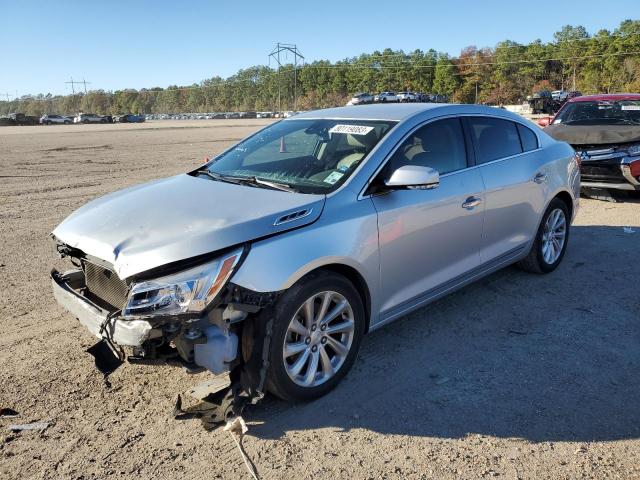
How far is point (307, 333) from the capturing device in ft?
10.8

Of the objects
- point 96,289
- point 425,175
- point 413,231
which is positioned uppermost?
point 425,175

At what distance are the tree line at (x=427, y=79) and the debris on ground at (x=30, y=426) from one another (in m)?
86.7

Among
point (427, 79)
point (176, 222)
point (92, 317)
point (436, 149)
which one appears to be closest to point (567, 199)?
point (436, 149)

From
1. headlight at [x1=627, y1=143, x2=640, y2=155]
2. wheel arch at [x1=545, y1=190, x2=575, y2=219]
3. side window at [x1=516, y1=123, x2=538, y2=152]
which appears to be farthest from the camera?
headlight at [x1=627, y1=143, x2=640, y2=155]

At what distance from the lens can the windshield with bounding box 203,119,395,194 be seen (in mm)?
3791

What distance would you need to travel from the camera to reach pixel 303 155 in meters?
4.25

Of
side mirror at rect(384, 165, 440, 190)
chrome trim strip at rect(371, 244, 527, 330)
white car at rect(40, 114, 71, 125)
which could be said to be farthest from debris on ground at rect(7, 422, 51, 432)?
white car at rect(40, 114, 71, 125)

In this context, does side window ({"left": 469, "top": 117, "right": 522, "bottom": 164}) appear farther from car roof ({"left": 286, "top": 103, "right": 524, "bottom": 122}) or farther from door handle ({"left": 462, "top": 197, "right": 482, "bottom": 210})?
door handle ({"left": 462, "top": 197, "right": 482, "bottom": 210})

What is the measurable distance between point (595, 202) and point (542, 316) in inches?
229

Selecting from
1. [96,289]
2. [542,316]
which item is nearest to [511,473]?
[542,316]

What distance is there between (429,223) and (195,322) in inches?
73.7

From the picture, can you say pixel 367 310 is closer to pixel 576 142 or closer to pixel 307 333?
pixel 307 333

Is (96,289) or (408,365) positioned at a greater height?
(96,289)

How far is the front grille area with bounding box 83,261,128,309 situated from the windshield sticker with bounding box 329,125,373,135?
6.62 feet
